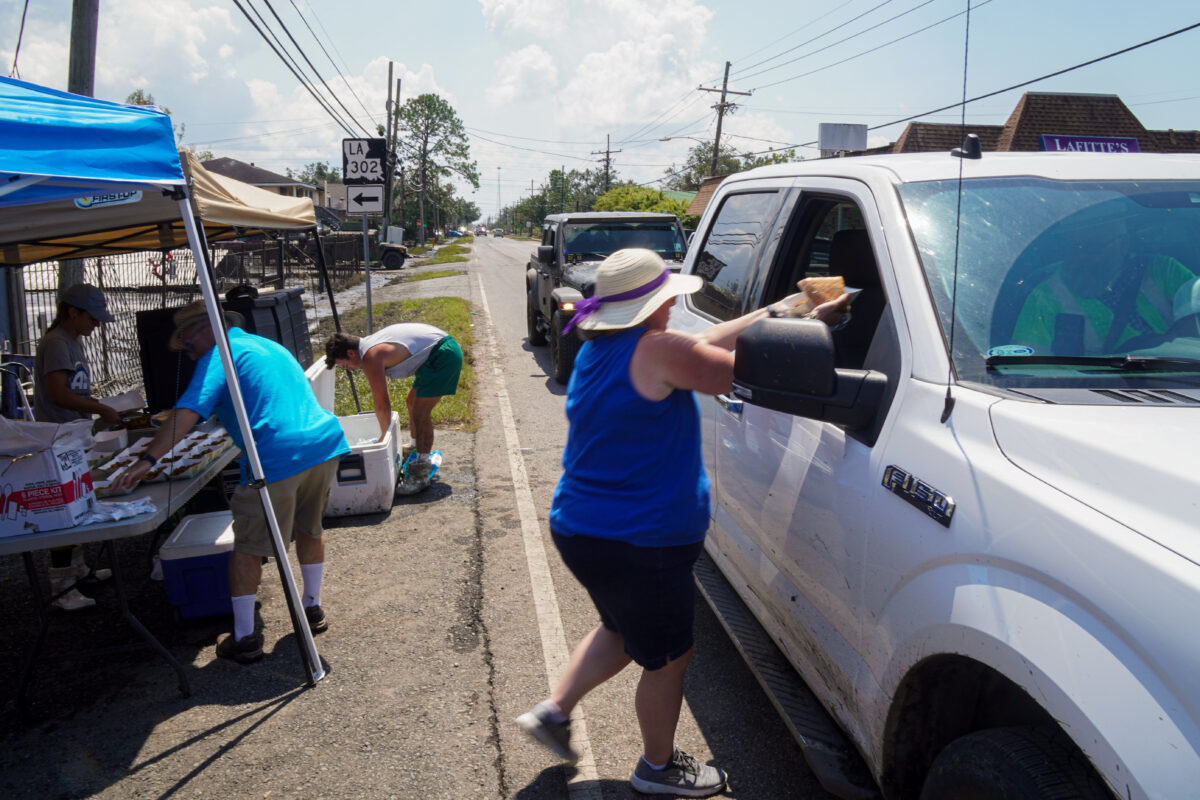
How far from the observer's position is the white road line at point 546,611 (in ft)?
10.2

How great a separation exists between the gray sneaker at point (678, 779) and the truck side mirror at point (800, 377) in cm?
141

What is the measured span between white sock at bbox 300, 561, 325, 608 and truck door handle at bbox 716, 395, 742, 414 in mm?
2302

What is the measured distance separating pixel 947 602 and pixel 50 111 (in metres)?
3.46

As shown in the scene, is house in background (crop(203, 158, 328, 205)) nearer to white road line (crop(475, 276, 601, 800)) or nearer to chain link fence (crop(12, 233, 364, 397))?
chain link fence (crop(12, 233, 364, 397))

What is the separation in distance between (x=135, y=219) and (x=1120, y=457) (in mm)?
5121

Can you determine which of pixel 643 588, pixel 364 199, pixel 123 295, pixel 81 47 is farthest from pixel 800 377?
pixel 123 295

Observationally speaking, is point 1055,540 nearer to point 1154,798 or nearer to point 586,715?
point 1154,798

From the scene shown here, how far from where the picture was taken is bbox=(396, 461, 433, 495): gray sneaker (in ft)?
20.8

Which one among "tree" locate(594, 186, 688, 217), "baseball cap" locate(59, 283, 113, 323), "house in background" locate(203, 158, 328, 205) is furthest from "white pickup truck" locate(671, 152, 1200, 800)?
"house in background" locate(203, 158, 328, 205)

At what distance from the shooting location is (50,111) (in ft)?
10.3

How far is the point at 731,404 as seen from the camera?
3367 millimetres

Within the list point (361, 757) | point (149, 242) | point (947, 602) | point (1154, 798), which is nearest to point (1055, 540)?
point (947, 602)

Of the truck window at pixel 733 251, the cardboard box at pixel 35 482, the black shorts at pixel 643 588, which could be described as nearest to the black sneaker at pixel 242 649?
the cardboard box at pixel 35 482

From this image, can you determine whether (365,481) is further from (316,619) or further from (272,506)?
(272,506)
